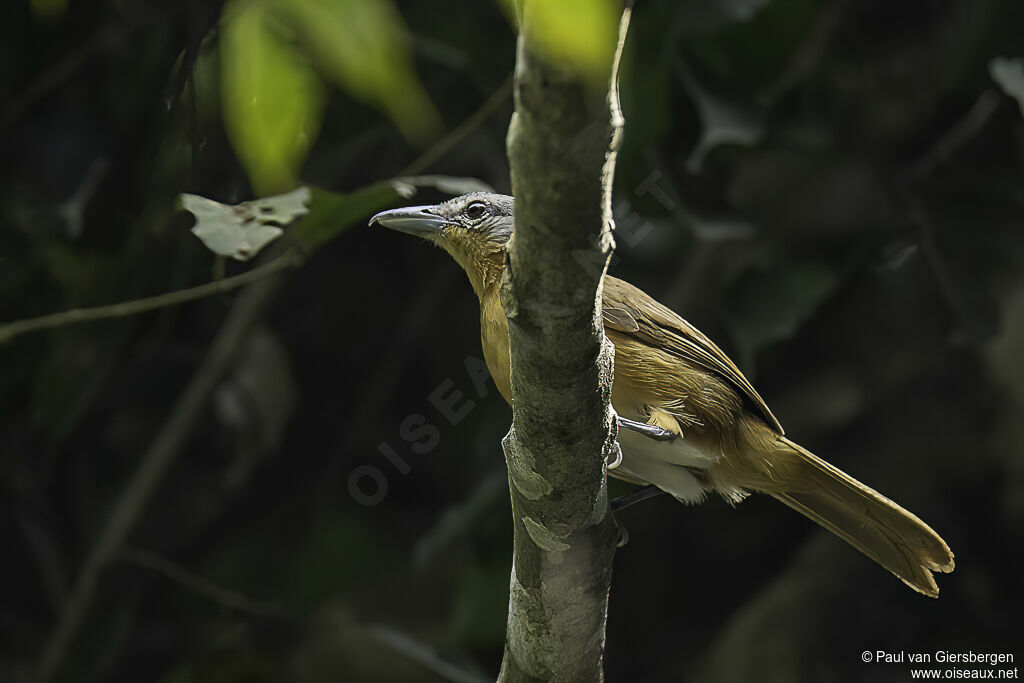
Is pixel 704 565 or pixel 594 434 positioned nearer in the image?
pixel 594 434

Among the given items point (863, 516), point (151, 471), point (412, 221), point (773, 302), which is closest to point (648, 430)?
point (863, 516)

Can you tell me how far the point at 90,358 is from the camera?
389cm

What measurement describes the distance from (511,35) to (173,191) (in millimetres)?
1447

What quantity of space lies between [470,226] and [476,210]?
0.05 metres

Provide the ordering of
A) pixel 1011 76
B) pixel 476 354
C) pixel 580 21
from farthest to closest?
pixel 476 354 → pixel 1011 76 → pixel 580 21

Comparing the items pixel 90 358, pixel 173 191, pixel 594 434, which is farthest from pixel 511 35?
pixel 594 434

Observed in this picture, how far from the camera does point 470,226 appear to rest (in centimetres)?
265

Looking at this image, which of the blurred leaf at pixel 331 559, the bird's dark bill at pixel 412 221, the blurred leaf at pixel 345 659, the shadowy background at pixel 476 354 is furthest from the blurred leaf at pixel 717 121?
the blurred leaf at pixel 345 659

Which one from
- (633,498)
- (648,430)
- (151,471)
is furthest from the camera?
(151,471)

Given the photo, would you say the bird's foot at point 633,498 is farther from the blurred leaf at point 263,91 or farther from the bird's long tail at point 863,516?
the blurred leaf at point 263,91

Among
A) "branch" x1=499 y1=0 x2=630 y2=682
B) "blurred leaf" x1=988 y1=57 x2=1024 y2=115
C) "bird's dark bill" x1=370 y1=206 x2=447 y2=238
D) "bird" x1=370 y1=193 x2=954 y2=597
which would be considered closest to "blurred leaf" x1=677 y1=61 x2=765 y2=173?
"blurred leaf" x1=988 y1=57 x2=1024 y2=115

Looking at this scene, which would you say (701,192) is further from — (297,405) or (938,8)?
(297,405)

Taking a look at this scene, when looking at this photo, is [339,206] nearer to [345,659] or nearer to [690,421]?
[690,421]

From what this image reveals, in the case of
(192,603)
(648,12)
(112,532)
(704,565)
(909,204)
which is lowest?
(704,565)
